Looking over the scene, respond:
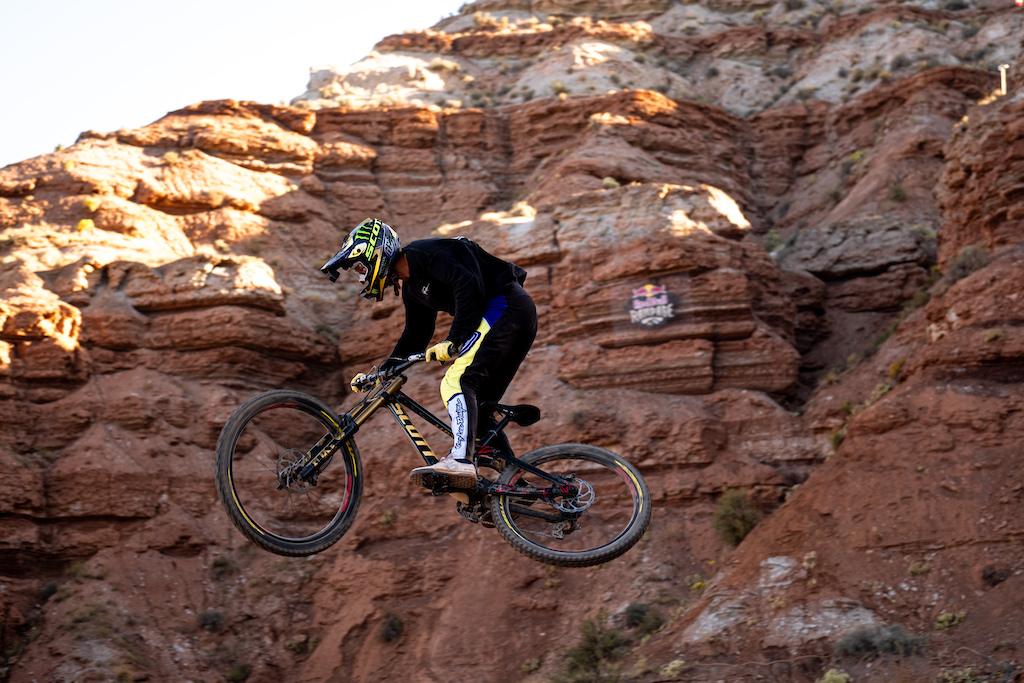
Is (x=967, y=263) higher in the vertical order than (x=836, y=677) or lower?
higher

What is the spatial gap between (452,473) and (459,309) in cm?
142

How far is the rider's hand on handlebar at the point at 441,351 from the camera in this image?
8016mm

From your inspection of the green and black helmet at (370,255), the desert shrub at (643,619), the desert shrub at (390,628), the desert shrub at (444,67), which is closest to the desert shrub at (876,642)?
the desert shrub at (643,619)

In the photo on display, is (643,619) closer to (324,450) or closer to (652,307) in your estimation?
(652,307)

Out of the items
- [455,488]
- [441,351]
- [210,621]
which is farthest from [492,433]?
[210,621]

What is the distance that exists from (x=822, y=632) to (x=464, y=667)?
7508 millimetres

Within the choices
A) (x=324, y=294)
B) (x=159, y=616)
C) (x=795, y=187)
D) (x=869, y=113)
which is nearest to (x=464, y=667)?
(x=159, y=616)

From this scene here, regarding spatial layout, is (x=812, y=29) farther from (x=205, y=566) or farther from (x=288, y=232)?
(x=205, y=566)

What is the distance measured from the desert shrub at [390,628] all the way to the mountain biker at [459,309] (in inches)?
495

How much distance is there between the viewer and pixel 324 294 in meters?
29.1

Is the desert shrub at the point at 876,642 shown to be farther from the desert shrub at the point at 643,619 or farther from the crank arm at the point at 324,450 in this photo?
the crank arm at the point at 324,450

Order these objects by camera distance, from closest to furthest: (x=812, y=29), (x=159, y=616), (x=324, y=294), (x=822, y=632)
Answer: (x=822, y=632) → (x=159, y=616) → (x=324, y=294) → (x=812, y=29)

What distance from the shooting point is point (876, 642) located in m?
13.0

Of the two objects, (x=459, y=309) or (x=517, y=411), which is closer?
(x=459, y=309)
